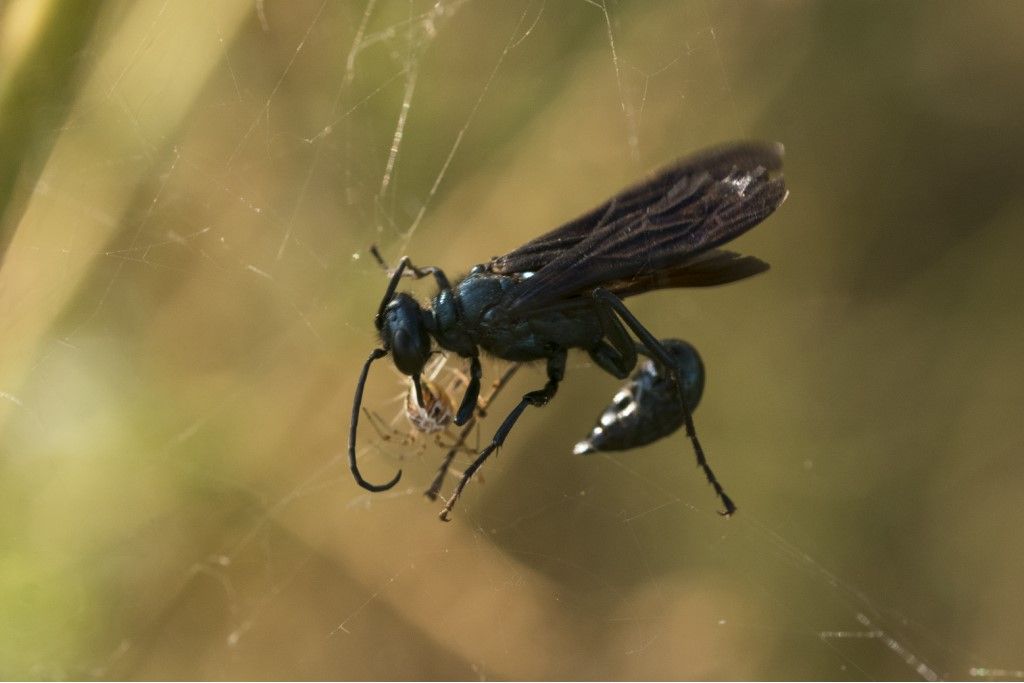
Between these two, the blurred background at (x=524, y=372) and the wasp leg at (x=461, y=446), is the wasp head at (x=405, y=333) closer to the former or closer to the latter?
the wasp leg at (x=461, y=446)

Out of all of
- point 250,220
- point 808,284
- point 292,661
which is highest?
point 250,220

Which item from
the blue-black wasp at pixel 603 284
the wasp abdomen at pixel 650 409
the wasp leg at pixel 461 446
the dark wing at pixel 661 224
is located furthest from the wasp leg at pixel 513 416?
the dark wing at pixel 661 224

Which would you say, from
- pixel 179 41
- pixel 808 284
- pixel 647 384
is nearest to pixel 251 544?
pixel 647 384

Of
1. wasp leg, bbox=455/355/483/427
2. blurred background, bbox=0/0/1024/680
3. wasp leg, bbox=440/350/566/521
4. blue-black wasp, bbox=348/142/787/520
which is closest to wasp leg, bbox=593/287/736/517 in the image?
blue-black wasp, bbox=348/142/787/520

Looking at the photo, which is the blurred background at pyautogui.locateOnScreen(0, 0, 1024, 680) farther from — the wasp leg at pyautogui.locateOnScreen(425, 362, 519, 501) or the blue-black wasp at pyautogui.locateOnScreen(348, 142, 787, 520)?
the blue-black wasp at pyautogui.locateOnScreen(348, 142, 787, 520)

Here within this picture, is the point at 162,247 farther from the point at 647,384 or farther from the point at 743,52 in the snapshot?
the point at 743,52

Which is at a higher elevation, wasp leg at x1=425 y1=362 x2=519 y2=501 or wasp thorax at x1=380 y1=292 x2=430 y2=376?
wasp thorax at x1=380 y1=292 x2=430 y2=376
